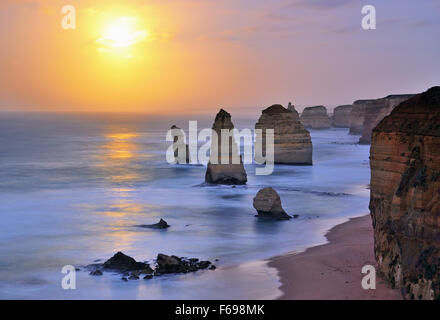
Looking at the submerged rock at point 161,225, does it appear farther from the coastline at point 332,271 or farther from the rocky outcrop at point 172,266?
the rocky outcrop at point 172,266

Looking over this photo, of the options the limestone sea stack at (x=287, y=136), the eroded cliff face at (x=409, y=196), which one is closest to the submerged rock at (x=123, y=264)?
the eroded cliff face at (x=409, y=196)

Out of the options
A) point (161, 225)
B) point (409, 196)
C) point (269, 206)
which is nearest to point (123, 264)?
point (161, 225)

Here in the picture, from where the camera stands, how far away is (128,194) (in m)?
50.6

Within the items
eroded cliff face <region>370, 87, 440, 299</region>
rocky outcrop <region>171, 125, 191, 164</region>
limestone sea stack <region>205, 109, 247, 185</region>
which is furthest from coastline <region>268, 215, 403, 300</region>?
rocky outcrop <region>171, 125, 191, 164</region>

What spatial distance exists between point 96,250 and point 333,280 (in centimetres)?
1282

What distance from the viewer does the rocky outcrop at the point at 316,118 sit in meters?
173

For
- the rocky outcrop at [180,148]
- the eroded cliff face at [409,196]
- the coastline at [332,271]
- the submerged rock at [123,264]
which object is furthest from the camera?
the rocky outcrop at [180,148]

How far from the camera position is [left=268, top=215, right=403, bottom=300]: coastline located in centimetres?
2016

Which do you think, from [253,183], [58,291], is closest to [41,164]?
[253,183]

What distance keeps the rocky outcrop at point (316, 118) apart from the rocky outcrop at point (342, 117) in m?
12.4

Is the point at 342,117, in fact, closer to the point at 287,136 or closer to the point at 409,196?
the point at 287,136

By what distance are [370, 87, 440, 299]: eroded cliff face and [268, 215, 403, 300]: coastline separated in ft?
3.56
